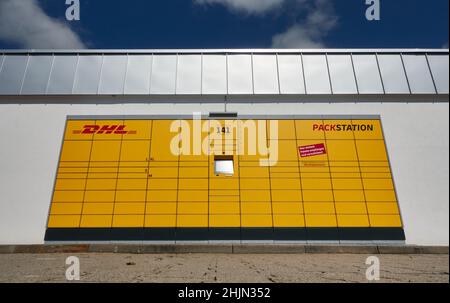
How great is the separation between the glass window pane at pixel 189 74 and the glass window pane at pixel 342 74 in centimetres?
586

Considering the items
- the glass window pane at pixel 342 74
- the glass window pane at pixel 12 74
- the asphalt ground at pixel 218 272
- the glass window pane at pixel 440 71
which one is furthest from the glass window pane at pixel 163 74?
the glass window pane at pixel 440 71

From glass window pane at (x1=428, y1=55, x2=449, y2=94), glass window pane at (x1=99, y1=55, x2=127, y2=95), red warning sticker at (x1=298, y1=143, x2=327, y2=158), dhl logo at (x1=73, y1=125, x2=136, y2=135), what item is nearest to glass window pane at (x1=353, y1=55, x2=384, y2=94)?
glass window pane at (x1=428, y1=55, x2=449, y2=94)

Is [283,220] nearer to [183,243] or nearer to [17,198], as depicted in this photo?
[183,243]

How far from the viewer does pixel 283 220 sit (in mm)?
8555

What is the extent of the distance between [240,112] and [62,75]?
8.02m

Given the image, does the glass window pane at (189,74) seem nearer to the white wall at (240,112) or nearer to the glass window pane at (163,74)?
the glass window pane at (163,74)

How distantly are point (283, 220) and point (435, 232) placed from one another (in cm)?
543

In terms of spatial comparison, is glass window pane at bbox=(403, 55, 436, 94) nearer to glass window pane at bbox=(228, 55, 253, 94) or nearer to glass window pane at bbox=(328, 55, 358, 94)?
glass window pane at bbox=(328, 55, 358, 94)

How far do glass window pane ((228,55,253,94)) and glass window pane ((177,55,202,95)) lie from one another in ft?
4.50

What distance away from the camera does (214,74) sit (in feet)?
34.0

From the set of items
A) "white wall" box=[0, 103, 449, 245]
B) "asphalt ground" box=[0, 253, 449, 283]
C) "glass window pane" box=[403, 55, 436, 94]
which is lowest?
"asphalt ground" box=[0, 253, 449, 283]

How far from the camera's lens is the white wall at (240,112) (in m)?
8.53

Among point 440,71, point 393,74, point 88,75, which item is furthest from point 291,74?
point 88,75

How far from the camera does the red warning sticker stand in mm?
→ 9445
